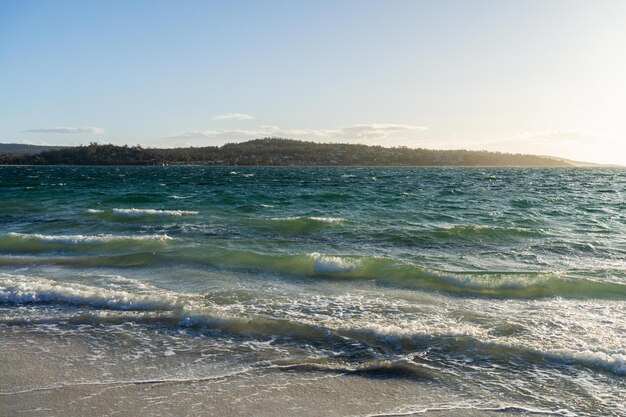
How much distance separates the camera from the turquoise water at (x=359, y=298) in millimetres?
6887

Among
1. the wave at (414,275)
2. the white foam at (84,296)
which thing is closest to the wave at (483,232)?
the wave at (414,275)

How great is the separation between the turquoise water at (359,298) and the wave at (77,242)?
0.28 ft

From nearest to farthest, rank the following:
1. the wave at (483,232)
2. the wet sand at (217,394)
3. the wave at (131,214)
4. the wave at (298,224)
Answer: the wet sand at (217,394)
the wave at (483,232)
the wave at (298,224)
the wave at (131,214)

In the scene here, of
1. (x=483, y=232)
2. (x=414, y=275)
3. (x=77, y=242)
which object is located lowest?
(x=77, y=242)

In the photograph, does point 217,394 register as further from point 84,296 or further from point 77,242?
point 77,242

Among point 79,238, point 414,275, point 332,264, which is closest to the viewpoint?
point 414,275

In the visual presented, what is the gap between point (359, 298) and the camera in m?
10.4

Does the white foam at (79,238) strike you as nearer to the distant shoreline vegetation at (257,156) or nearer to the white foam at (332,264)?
the white foam at (332,264)

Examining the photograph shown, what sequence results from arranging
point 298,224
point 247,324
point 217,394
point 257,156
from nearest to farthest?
point 217,394 → point 247,324 → point 298,224 → point 257,156

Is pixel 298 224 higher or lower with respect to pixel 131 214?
higher

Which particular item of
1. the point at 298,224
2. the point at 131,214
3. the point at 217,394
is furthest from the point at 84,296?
the point at 131,214

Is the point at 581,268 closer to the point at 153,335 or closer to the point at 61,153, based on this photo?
the point at 153,335

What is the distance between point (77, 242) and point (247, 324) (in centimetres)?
1079

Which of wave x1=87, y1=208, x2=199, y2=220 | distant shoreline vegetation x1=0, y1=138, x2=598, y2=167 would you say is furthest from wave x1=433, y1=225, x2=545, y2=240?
distant shoreline vegetation x1=0, y1=138, x2=598, y2=167
